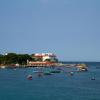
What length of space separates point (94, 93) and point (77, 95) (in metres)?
4.23

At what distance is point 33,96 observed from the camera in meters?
63.1

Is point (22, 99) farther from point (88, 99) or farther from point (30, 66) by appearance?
point (30, 66)

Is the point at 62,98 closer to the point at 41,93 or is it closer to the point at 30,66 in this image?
the point at 41,93

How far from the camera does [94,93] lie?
66688 mm

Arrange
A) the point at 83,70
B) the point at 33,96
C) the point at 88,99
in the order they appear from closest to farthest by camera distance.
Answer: the point at 88,99 < the point at 33,96 < the point at 83,70

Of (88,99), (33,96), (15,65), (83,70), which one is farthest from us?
(15,65)

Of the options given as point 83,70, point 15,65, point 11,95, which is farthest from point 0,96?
point 15,65

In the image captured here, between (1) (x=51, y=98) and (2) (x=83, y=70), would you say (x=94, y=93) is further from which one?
(2) (x=83, y=70)

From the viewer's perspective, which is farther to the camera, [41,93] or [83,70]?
[83,70]

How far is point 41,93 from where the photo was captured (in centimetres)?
6762

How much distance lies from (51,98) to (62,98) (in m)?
1.61

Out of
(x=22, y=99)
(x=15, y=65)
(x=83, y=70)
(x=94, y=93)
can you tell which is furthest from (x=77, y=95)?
(x=15, y=65)

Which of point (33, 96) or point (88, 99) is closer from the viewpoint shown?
point (88, 99)

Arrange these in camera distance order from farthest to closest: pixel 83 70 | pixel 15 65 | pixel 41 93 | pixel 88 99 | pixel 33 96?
pixel 15 65 < pixel 83 70 < pixel 41 93 < pixel 33 96 < pixel 88 99
